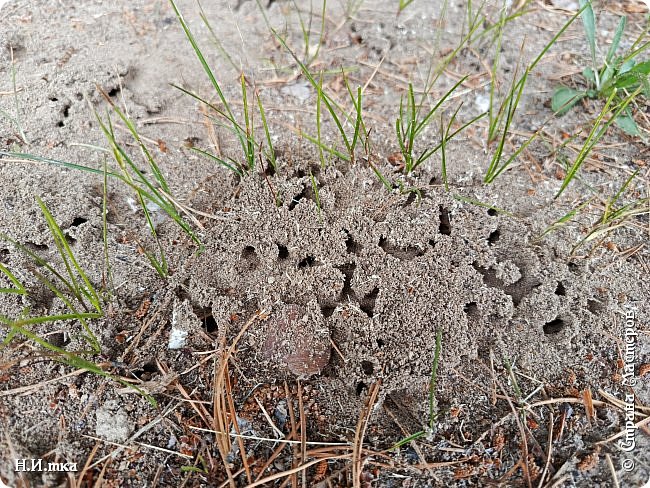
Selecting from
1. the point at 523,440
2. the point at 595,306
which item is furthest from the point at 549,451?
the point at 595,306

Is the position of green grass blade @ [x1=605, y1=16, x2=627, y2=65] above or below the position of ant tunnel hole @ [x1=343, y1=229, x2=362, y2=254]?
above

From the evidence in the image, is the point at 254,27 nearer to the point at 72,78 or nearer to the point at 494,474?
the point at 72,78

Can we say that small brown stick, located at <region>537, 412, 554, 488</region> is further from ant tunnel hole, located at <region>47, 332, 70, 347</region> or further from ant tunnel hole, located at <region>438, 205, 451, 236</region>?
ant tunnel hole, located at <region>47, 332, 70, 347</region>

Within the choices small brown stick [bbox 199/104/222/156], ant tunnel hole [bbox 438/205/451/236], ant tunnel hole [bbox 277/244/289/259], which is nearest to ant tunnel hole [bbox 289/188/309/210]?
ant tunnel hole [bbox 277/244/289/259]

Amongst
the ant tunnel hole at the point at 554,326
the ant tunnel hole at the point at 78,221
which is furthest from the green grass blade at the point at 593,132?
the ant tunnel hole at the point at 78,221

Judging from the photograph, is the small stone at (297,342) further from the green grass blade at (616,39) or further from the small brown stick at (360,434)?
the green grass blade at (616,39)

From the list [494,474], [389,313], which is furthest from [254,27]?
[494,474]

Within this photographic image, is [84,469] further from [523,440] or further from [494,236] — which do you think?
[494,236]
